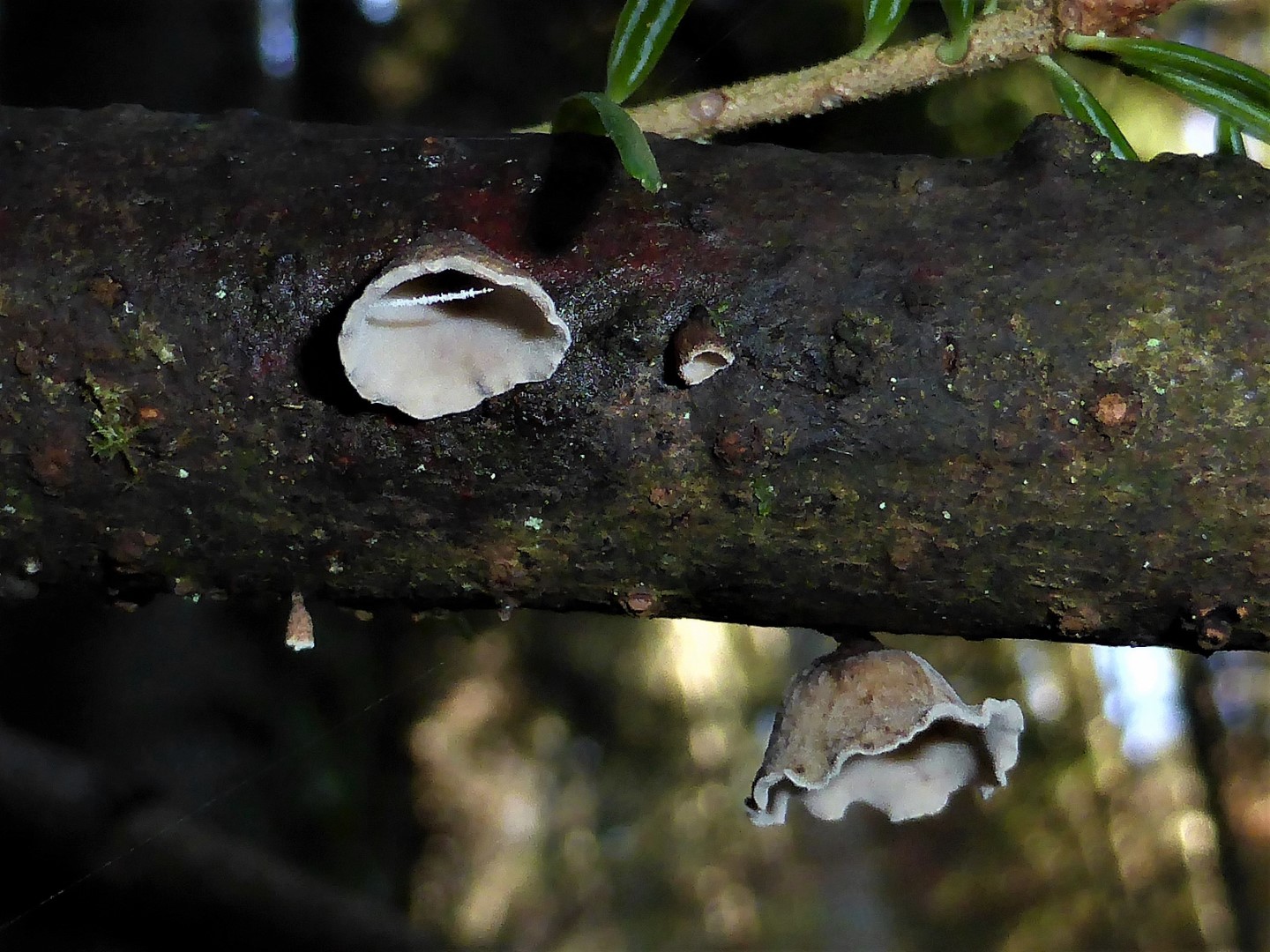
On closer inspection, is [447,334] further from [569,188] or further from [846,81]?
[846,81]

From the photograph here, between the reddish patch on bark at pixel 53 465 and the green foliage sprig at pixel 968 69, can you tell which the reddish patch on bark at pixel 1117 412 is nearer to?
the green foliage sprig at pixel 968 69

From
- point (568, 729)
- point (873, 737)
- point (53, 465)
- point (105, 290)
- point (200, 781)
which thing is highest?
point (568, 729)

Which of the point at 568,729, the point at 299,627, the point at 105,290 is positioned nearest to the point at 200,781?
the point at 568,729

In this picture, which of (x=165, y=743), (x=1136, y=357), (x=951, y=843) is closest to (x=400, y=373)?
(x=1136, y=357)

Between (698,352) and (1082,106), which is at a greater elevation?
(1082,106)

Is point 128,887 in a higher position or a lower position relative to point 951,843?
lower

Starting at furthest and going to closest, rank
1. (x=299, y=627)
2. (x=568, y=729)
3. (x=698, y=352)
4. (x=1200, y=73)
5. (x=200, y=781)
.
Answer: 1. (x=568, y=729)
2. (x=200, y=781)
3. (x=1200, y=73)
4. (x=299, y=627)
5. (x=698, y=352)

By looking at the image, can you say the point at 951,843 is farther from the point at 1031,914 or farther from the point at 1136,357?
the point at 1136,357
